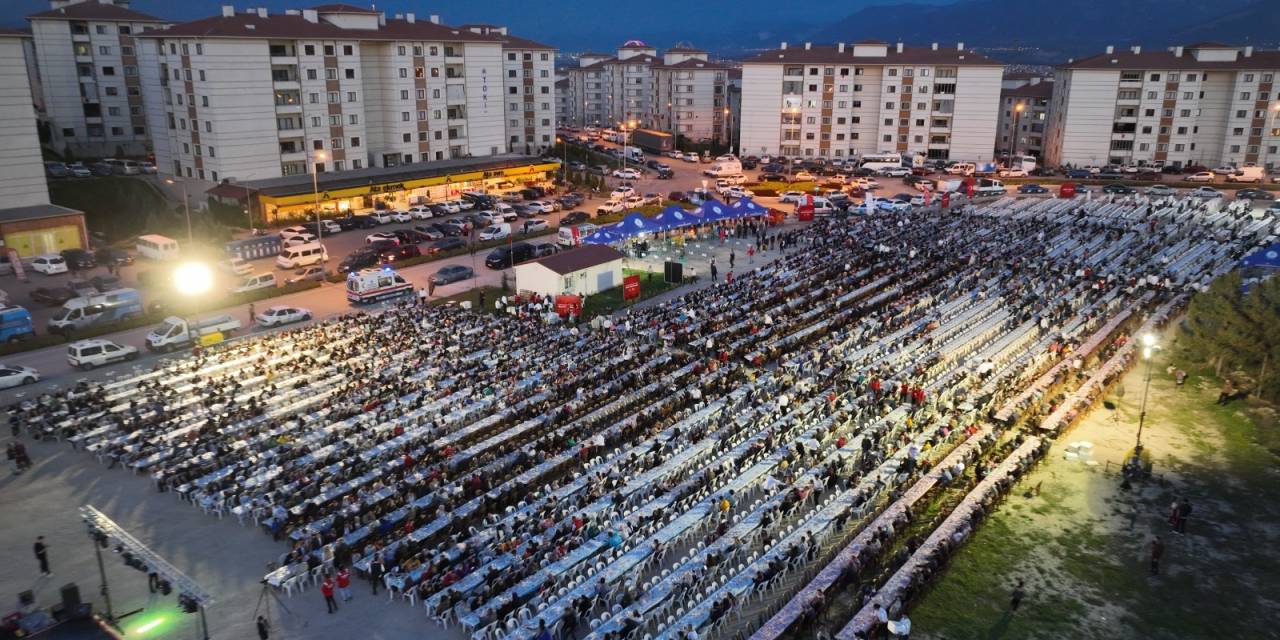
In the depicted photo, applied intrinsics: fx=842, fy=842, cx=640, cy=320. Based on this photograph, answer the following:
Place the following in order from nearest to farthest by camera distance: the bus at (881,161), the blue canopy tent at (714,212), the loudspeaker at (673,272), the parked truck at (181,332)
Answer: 1. the parked truck at (181,332)
2. the loudspeaker at (673,272)
3. the blue canopy tent at (714,212)
4. the bus at (881,161)

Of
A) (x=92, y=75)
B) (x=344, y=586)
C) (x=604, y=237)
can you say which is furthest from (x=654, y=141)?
(x=344, y=586)

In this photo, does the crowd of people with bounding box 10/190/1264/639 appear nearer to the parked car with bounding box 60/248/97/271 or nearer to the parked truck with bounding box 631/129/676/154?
the parked car with bounding box 60/248/97/271

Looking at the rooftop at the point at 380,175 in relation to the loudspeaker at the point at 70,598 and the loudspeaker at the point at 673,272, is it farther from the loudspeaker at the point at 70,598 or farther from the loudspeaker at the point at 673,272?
the loudspeaker at the point at 70,598

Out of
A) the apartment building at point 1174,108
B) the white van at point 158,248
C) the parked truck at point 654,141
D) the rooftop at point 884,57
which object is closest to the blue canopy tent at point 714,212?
the white van at point 158,248

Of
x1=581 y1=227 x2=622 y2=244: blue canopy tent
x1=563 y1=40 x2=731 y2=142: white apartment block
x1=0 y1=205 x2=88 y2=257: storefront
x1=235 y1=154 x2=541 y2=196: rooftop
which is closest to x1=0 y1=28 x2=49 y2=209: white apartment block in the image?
x1=0 y1=205 x2=88 y2=257: storefront

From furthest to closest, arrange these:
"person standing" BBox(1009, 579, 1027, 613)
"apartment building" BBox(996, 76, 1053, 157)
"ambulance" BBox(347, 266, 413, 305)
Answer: "apartment building" BBox(996, 76, 1053, 157), "ambulance" BBox(347, 266, 413, 305), "person standing" BBox(1009, 579, 1027, 613)

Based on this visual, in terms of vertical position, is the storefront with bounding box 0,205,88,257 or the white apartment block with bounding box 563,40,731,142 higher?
the white apartment block with bounding box 563,40,731,142
